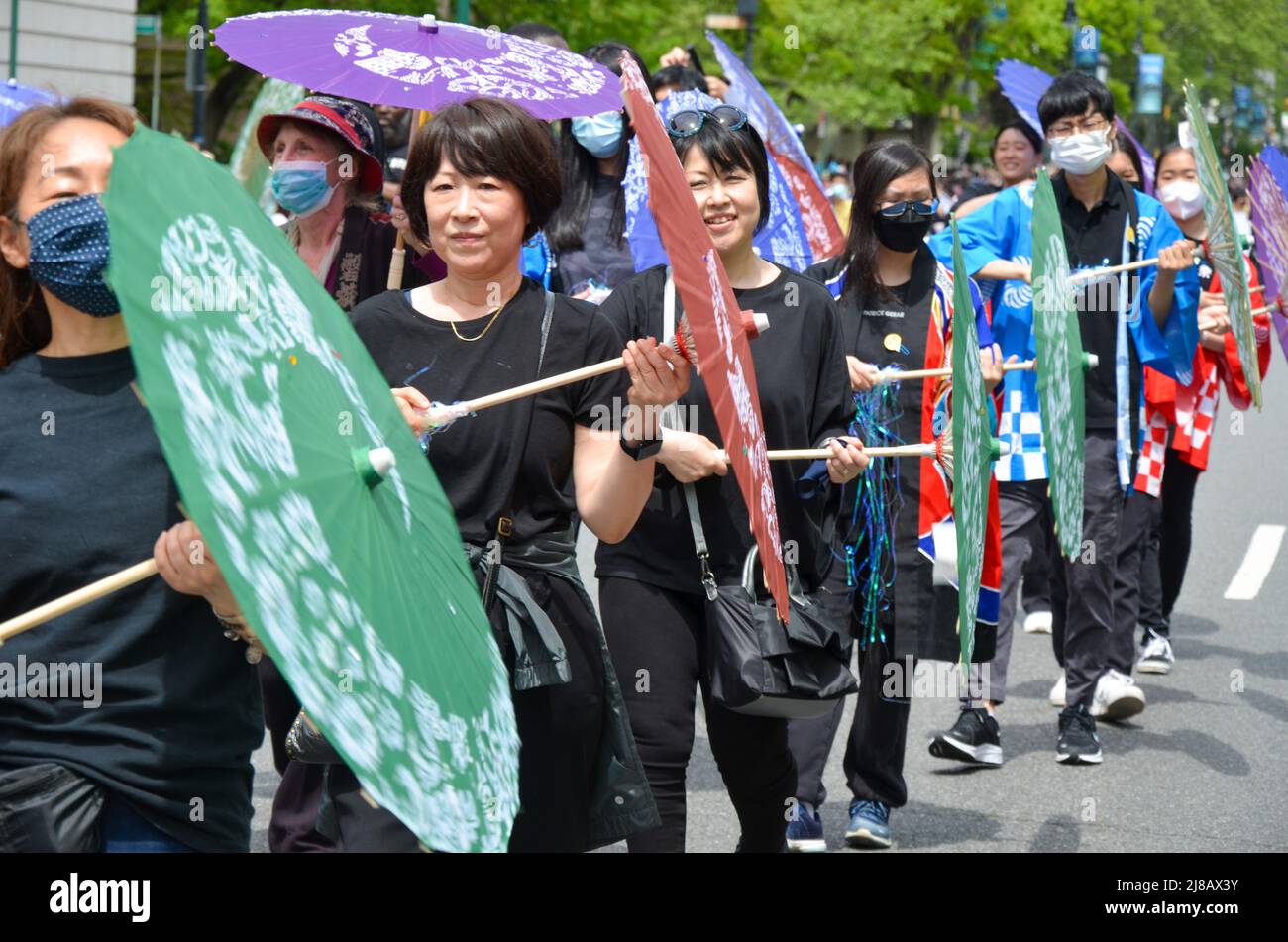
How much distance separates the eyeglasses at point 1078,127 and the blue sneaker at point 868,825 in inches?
109

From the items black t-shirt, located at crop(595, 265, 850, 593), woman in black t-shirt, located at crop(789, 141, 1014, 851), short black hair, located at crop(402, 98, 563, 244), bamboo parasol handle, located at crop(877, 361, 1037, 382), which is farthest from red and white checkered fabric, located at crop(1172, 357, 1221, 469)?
short black hair, located at crop(402, 98, 563, 244)

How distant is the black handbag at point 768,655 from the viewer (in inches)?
168

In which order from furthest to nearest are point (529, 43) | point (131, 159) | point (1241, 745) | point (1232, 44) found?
1. point (1232, 44)
2. point (1241, 745)
3. point (529, 43)
4. point (131, 159)

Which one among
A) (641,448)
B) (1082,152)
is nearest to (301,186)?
(641,448)

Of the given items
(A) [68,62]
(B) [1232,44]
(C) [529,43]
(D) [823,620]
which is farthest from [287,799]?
(B) [1232,44]

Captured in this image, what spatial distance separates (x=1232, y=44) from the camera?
205 feet

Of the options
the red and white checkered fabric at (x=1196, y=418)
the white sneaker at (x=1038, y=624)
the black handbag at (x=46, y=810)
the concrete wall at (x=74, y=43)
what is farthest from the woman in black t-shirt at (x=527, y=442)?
the concrete wall at (x=74, y=43)

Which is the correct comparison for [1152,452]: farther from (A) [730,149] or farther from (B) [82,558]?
(B) [82,558]

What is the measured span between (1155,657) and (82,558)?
6.52m

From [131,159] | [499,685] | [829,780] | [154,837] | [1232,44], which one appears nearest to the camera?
[131,159]

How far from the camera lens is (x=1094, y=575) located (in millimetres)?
7016

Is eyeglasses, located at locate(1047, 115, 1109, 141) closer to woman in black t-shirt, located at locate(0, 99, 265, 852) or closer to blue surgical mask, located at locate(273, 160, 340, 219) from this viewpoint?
blue surgical mask, located at locate(273, 160, 340, 219)

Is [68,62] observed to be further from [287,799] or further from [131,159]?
[131,159]

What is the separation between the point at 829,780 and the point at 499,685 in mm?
4090
